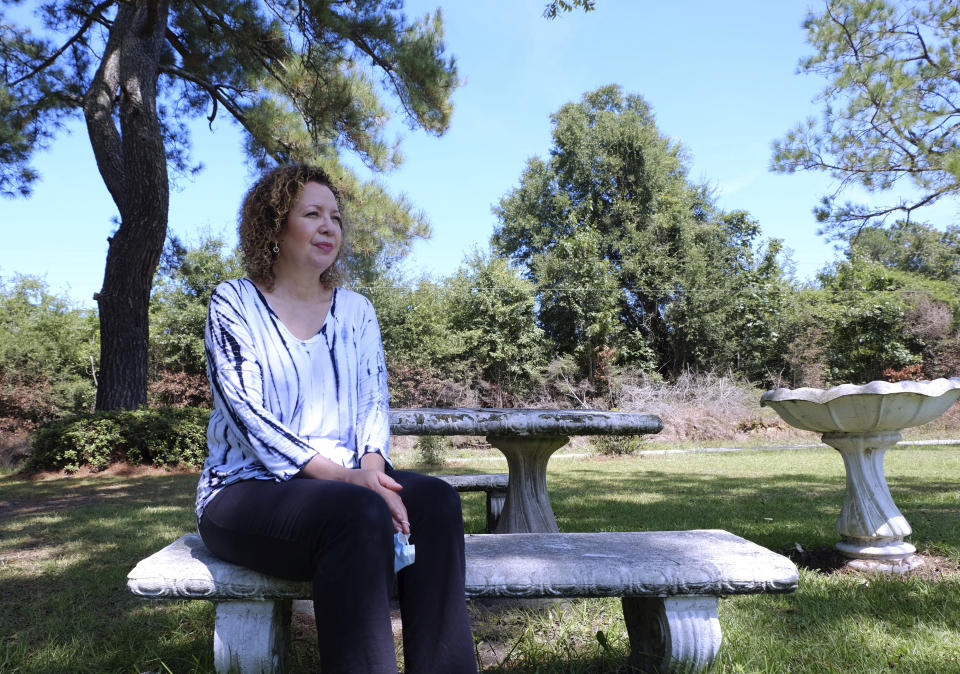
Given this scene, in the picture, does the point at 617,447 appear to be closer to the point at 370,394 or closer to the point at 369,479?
the point at 370,394

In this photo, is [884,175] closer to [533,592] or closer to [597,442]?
[597,442]

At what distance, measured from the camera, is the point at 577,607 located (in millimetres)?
2389

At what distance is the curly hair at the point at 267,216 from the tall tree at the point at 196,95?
7379 millimetres

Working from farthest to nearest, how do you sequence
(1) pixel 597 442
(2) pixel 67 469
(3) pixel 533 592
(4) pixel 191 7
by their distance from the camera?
(1) pixel 597 442
(4) pixel 191 7
(2) pixel 67 469
(3) pixel 533 592

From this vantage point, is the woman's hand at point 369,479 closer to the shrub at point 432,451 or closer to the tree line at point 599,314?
the shrub at point 432,451

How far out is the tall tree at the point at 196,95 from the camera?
8.51m

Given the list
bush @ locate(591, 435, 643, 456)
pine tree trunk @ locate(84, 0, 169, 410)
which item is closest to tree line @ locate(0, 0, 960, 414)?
pine tree trunk @ locate(84, 0, 169, 410)

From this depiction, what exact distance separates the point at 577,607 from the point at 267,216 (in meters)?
1.78

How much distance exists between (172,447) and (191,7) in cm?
659

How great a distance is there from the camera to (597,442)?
430 inches

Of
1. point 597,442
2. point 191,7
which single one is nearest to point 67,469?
point 191,7

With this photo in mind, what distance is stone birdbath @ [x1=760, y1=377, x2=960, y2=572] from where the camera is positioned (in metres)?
2.79

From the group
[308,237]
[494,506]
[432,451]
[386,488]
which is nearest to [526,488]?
[494,506]

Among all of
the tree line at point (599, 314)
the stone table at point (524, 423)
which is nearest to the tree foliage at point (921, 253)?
the tree line at point (599, 314)
